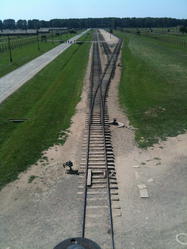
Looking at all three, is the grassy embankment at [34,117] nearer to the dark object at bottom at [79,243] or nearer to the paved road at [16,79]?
the paved road at [16,79]

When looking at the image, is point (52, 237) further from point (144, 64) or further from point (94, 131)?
point (144, 64)

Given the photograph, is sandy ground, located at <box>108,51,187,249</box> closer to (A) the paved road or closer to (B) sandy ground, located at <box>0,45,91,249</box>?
(B) sandy ground, located at <box>0,45,91,249</box>

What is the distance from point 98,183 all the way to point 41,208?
115 inches

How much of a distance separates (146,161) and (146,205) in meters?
4.12

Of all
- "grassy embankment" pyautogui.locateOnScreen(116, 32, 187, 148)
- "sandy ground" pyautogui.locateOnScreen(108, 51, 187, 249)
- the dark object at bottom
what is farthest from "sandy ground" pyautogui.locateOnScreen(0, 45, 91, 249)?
"grassy embankment" pyautogui.locateOnScreen(116, 32, 187, 148)

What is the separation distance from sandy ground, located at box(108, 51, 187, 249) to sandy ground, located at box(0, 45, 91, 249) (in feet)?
6.69

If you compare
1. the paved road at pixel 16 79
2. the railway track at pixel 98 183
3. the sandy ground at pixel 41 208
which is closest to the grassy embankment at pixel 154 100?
the railway track at pixel 98 183

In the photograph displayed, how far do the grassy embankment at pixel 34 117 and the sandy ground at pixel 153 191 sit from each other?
15.0 ft

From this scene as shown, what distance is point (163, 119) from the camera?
22.6 m

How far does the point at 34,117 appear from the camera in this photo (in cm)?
2377

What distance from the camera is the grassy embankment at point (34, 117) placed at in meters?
16.8

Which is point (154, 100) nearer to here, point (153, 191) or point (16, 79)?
point (153, 191)

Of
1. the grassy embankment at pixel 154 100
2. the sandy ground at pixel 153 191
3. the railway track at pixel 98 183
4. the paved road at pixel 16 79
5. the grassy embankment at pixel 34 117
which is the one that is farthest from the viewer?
the paved road at pixel 16 79

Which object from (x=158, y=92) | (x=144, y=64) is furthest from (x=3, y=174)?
(x=144, y=64)
